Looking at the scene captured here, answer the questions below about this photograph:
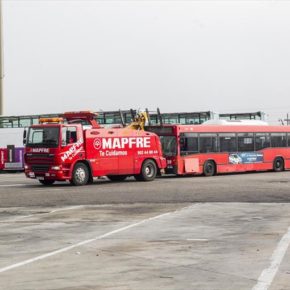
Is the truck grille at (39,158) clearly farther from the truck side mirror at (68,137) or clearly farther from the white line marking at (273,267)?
the white line marking at (273,267)

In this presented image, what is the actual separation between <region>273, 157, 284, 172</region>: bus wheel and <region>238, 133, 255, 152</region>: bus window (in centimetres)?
229

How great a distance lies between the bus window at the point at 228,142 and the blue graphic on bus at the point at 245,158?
1.28 feet

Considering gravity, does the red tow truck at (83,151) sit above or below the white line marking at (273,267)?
above

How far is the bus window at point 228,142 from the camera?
112 feet

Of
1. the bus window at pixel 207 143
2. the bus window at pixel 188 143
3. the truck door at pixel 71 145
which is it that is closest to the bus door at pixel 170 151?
the bus window at pixel 188 143

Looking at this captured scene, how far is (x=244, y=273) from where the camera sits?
771cm

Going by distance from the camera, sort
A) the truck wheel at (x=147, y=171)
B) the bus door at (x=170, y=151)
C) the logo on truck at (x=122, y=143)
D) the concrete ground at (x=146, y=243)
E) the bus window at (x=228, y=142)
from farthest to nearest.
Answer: the bus window at (x=228, y=142), the bus door at (x=170, y=151), the truck wheel at (x=147, y=171), the logo on truck at (x=122, y=143), the concrete ground at (x=146, y=243)

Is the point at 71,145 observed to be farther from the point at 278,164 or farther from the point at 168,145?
the point at 278,164

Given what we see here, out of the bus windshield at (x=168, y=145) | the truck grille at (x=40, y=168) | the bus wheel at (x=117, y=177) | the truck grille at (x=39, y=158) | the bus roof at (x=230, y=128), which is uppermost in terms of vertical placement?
the bus roof at (x=230, y=128)

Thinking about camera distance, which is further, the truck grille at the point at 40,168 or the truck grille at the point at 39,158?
the truck grille at the point at 40,168

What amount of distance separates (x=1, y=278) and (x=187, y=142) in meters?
25.2

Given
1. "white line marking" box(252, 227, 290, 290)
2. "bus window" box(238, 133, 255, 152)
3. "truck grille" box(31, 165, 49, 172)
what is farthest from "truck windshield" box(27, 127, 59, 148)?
"white line marking" box(252, 227, 290, 290)

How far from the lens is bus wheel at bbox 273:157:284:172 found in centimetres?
3725

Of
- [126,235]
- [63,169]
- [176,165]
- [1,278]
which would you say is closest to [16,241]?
[126,235]
